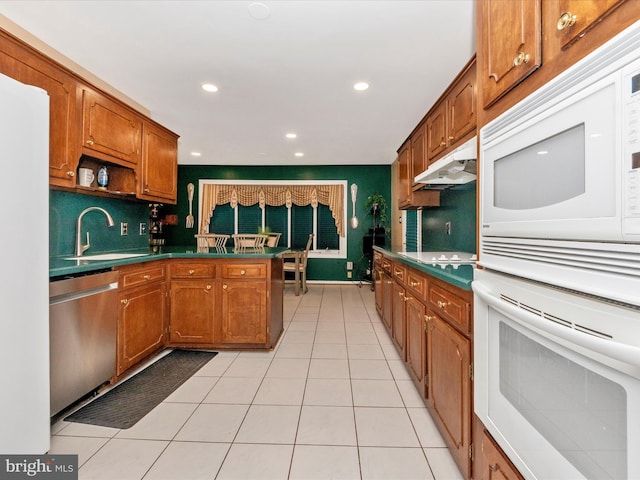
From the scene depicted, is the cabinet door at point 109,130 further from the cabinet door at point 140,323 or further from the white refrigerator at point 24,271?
the cabinet door at point 140,323

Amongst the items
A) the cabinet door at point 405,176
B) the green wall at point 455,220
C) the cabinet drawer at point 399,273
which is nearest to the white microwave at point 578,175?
the cabinet drawer at point 399,273

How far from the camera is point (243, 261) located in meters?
2.78

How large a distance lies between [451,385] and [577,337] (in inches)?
39.9

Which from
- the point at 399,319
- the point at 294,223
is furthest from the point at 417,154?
the point at 294,223

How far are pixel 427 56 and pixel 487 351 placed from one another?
2.31 m

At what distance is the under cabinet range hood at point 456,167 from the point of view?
1.76 meters

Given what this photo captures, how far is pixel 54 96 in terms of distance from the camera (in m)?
2.04

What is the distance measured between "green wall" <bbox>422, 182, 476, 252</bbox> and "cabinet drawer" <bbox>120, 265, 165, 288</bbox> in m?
2.78

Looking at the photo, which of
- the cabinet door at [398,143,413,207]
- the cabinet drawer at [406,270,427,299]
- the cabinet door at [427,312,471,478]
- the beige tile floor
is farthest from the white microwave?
the cabinet door at [398,143,413,207]

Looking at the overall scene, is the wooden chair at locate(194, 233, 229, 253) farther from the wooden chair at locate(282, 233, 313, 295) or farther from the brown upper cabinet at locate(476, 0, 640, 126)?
the brown upper cabinet at locate(476, 0, 640, 126)

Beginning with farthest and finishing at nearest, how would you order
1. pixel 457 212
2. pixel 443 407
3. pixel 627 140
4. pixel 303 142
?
pixel 303 142 → pixel 457 212 → pixel 443 407 → pixel 627 140

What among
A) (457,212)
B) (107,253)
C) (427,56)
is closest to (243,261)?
(107,253)

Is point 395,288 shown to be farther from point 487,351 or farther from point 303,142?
point 303,142

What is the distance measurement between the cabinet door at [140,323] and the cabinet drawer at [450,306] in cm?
221
